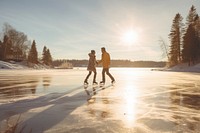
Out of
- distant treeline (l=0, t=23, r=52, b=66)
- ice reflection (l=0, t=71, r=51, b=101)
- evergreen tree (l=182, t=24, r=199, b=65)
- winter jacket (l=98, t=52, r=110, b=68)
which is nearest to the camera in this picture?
ice reflection (l=0, t=71, r=51, b=101)

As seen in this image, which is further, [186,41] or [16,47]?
[16,47]

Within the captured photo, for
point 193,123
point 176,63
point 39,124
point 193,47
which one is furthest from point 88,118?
point 176,63

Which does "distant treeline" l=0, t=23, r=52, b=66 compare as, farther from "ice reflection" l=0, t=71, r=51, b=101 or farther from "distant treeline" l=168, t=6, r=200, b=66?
"ice reflection" l=0, t=71, r=51, b=101

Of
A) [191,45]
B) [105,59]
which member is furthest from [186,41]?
[105,59]

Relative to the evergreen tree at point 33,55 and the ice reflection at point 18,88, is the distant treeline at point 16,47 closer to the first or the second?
the evergreen tree at point 33,55

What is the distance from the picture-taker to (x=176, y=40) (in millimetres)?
63625

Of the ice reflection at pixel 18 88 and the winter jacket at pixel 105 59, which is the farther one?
the winter jacket at pixel 105 59

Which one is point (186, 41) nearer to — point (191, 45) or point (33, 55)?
point (191, 45)

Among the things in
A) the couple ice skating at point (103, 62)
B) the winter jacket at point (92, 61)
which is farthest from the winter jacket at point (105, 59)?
the winter jacket at point (92, 61)

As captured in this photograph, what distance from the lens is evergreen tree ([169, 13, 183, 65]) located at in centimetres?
6291

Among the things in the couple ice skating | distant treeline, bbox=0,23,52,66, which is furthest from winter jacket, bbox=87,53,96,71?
distant treeline, bbox=0,23,52,66

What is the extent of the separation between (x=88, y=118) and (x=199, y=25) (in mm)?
63527

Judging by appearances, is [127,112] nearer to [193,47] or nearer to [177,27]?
[193,47]

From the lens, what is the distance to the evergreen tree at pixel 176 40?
62.9 meters
